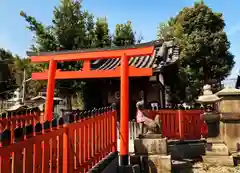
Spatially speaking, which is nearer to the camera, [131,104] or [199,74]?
[131,104]

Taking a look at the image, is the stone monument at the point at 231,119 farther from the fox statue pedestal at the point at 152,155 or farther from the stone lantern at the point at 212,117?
the fox statue pedestal at the point at 152,155

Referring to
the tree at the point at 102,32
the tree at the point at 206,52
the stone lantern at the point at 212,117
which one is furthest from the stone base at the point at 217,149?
the tree at the point at 102,32

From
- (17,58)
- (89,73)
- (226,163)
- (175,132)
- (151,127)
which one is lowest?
(226,163)

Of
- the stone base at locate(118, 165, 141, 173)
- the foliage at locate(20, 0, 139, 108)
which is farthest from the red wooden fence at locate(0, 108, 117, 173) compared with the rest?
the foliage at locate(20, 0, 139, 108)

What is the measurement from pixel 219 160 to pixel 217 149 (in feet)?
1.03

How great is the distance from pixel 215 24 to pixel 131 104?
11.2 m

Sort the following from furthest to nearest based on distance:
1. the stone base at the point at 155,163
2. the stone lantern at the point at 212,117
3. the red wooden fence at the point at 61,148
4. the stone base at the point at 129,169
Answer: the stone lantern at the point at 212,117, the stone base at the point at 155,163, the stone base at the point at 129,169, the red wooden fence at the point at 61,148

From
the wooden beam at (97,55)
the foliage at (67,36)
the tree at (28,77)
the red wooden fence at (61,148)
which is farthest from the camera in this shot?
the tree at (28,77)

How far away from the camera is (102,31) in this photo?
15695 millimetres

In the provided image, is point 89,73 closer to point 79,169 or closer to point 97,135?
point 97,135

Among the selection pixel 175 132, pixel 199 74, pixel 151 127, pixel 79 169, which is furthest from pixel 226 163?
pixel 199 74

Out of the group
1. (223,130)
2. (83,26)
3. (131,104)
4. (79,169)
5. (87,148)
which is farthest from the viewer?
(83,26)

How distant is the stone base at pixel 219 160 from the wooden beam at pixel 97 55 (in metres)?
3.62

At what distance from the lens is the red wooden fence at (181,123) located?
27.4 ft
